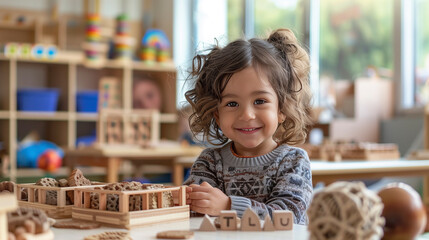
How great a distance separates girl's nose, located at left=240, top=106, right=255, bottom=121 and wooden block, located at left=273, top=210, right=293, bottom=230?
1.56 ft

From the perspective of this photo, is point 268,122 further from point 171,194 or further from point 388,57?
point 388,57

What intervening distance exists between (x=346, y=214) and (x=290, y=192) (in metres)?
0.58

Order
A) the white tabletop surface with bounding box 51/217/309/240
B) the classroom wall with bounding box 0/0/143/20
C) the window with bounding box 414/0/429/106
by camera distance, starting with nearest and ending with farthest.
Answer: the white tabletop surface with bounding box 51/217/309/240, the window with bounding box 414/0/429/106, the classroom wall with bounding box 0/0/143/20

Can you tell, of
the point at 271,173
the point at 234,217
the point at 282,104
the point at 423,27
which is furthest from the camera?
the point at 423,27

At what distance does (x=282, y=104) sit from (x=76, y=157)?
2716 mm

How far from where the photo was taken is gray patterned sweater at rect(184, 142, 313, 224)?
1.19 meters

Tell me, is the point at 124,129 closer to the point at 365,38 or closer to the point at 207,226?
the point at 365,38

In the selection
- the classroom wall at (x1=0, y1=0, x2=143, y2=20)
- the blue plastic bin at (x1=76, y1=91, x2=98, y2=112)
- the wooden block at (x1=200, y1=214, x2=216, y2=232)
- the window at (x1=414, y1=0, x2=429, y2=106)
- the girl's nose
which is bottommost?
the wooden block at (x1=200, y1=214, x2=216, y2=232)

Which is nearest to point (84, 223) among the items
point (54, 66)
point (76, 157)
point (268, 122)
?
point (268, 122)

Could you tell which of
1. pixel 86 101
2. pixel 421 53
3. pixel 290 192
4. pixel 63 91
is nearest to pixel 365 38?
pixel 421 53

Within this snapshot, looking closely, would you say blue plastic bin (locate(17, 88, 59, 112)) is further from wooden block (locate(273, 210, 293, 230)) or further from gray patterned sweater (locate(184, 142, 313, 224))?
wooden block (locate(273, 210, 293, 230))

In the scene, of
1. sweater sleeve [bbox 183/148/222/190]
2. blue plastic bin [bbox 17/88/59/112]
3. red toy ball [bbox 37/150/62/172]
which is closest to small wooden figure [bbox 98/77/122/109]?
blue plastic bin [bbox 17/88/59/112]

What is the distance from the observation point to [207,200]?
3.62ft

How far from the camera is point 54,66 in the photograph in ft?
20.3
